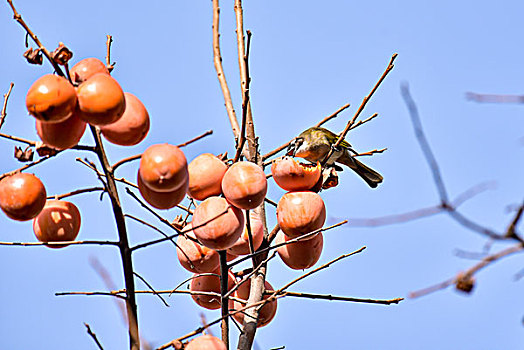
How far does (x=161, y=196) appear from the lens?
6.28 ft

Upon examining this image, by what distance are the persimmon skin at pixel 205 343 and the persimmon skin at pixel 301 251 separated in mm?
509

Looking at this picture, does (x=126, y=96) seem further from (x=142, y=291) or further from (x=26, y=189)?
(x=142, y=291)

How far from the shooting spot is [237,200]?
6.89 ft

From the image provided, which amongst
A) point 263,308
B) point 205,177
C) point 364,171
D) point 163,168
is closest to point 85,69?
point 163,168

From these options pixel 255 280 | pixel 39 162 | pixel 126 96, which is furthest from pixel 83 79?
pixel 255 280

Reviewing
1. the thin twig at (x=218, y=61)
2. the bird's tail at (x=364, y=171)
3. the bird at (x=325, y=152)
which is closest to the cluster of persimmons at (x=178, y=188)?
the thin twig at (x=218, y=61)

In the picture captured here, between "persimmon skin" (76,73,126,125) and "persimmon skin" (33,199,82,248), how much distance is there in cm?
38

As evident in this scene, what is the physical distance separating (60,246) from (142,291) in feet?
1.41

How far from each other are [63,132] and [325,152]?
454cm

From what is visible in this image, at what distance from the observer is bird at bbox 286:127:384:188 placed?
571 cm

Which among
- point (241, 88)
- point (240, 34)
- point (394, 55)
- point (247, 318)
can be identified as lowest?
point (247, 318)

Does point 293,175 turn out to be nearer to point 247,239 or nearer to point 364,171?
point 247,239

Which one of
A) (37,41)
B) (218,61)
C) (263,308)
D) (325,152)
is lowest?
(263,308)

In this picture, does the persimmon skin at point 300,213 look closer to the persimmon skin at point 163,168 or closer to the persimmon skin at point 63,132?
the persimmon skin at point 163,168
